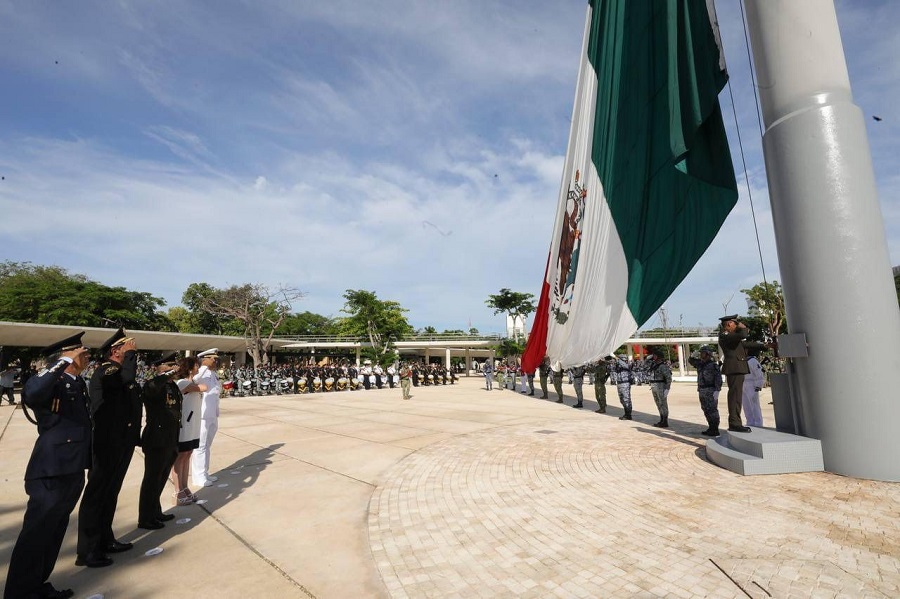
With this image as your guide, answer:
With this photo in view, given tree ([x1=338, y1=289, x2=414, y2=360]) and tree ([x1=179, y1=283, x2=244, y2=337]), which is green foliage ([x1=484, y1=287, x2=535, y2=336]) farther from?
tree ([x1=179, y1=283, x2=244, y2=337])

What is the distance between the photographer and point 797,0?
560 centimetres

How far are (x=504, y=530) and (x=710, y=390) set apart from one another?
5.85 m

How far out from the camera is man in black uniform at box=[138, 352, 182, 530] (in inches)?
169

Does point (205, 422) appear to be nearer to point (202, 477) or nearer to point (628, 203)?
point (202, 477)

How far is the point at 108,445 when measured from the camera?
3795mm

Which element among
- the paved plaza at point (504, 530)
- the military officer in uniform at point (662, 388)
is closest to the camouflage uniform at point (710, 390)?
the military officer in uniform at point (662, 388)

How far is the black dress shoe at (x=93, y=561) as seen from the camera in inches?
137

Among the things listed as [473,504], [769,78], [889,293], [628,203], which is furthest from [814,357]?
[473,504]

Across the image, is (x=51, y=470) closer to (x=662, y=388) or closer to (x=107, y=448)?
(x=107, y=448)

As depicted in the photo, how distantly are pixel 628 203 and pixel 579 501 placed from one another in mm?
4469

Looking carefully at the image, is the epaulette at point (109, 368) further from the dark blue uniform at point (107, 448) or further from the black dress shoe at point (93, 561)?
the black dress shoe at point (93, 561)

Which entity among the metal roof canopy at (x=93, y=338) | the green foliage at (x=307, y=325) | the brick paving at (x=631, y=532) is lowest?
the brick paving at (x=631, y=532)

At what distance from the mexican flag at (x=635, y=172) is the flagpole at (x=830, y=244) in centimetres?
69

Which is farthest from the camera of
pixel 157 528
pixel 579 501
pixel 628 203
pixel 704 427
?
pixel 704 427
